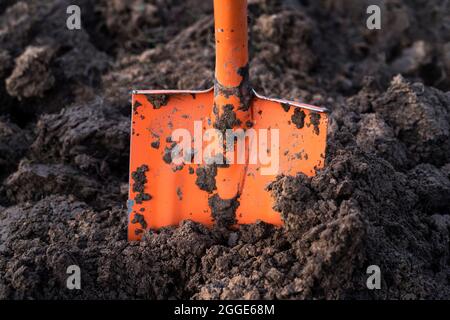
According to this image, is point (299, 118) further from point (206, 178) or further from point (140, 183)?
point (140, 183)

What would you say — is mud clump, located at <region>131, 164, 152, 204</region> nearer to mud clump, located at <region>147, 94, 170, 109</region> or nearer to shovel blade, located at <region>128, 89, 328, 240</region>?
shovel blade, located at <region>128, 89, 328, 240</region>

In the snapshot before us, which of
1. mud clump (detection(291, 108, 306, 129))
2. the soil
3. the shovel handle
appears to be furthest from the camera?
mud clump (detection(291, 108, 306, 129))

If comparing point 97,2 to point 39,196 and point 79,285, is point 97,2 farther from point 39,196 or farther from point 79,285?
point 79,285

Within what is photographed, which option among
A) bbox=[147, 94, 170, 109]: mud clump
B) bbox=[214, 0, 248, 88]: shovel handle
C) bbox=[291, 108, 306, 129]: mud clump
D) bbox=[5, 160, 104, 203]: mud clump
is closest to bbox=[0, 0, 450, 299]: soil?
bbox=[5, 160, 104, 203]: mud clump

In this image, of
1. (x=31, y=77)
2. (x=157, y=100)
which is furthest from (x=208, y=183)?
(x=31, y=77)

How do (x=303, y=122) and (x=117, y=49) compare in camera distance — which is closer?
(x=303, y=122)
